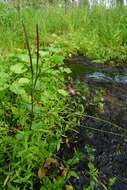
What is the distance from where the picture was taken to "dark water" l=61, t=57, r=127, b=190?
8.64 ft

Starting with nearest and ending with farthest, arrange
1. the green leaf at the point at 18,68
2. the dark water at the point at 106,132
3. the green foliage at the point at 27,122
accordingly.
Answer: the green foliage at the point at 27,122
the dark water at the point at 106,132
the green leaf at the point at 18,68

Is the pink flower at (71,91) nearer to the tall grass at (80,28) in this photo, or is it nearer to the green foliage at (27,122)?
the green foliage at (27,122)

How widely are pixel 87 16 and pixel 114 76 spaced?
9.01 feet

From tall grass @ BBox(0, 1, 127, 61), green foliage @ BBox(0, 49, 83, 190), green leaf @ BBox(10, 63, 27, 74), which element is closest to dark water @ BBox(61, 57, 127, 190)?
green foliage @ BBox(0, 49, 83, 190)

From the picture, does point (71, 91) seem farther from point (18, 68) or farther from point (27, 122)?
point (27, 122)

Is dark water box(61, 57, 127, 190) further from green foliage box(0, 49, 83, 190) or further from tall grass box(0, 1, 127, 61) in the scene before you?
tall grass box(0, 1, 127, 61)

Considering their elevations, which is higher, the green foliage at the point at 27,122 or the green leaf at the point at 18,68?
the green leaf at the point at 18,68

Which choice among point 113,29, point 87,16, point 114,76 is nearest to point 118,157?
point 114,76

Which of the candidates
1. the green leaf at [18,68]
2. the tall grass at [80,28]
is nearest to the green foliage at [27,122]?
the green leaf at [18,68]

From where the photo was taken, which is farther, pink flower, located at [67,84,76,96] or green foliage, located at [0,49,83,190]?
pink flower, located at [67,84,76,96]

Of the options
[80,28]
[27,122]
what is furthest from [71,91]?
[80,28]

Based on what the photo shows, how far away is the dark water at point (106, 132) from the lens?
2.63 m

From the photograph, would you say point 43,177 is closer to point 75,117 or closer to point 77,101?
point 75,117

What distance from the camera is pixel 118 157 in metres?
2.80
